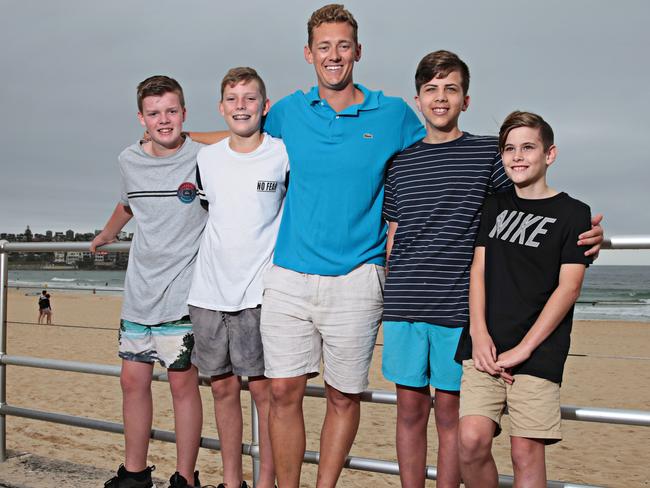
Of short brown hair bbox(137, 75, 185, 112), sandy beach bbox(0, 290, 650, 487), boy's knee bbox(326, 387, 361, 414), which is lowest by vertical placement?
sandy beach bbox(0, 290, 650, 487)

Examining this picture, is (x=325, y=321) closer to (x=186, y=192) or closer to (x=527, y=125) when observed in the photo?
(x=186, y=192)

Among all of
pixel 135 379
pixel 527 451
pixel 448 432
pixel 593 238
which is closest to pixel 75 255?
pixel 135 379

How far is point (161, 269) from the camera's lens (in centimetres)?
259

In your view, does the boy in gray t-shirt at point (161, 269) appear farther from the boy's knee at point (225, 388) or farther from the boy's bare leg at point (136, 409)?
the boy's knee at point (225, 388)

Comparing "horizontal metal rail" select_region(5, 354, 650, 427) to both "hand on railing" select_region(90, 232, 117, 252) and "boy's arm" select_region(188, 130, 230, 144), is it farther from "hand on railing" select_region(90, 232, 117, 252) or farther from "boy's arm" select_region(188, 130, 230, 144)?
"boy's arm" select_region(188, 130, 230, 144)

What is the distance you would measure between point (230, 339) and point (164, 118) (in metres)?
0.89

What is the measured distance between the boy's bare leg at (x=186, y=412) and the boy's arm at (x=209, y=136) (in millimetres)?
886

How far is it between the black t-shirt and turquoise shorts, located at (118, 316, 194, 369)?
1.07 meters

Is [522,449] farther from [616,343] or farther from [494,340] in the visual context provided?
[616,343]

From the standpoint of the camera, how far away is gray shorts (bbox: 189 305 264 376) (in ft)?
7.97

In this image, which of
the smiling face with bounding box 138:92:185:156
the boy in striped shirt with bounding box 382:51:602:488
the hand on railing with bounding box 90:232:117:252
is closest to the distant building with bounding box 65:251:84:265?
the hand on railing with bounding box 90:232:117:252

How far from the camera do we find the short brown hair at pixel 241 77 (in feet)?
8.20

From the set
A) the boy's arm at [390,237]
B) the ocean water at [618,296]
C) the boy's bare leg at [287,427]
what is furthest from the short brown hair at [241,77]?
the ocean water at [618,296]

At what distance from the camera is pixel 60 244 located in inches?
126
